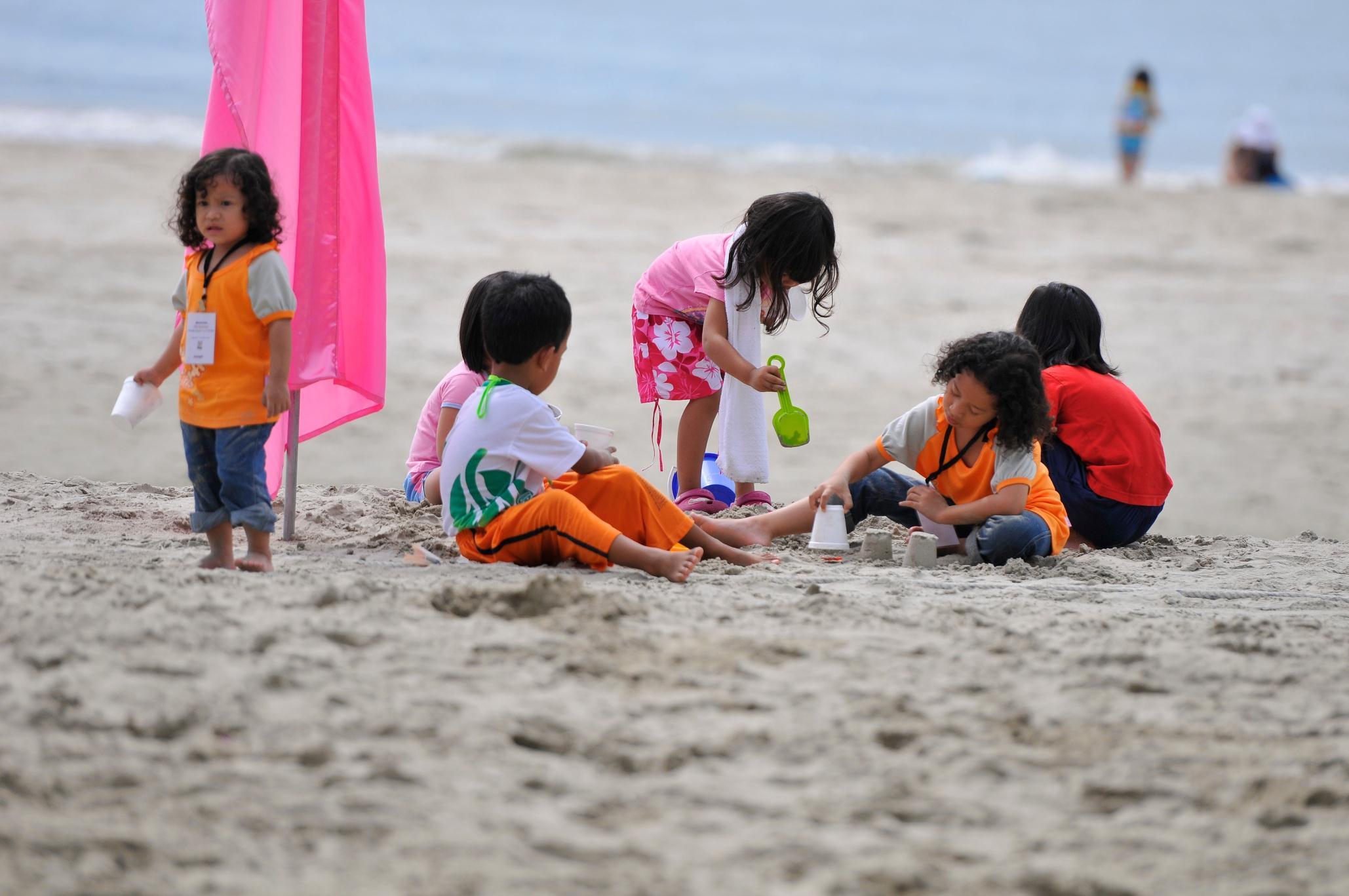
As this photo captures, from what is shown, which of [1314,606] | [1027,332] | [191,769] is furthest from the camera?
[1027,332]

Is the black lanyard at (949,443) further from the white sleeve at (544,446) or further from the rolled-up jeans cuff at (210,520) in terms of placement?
the rolled-up jeans cuff at (210,520)

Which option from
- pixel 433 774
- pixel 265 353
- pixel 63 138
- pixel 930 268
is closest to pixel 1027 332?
pixel 265 353

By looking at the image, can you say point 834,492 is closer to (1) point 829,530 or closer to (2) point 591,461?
(1) point 829,530

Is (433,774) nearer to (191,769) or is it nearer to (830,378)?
(191,769)

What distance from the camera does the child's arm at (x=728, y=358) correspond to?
4125 millimetres

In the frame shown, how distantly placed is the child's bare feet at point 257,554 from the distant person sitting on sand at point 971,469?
1.31 m

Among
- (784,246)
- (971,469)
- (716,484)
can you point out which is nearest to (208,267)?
(784,246)

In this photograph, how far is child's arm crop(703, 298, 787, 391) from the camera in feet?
13.5

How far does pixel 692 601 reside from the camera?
306 centimetres

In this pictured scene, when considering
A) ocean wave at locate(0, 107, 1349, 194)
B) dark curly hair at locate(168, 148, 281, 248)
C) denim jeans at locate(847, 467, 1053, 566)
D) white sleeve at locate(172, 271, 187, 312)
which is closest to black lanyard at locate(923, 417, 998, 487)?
denim jeans at locate(847, 467, 1053, 566)

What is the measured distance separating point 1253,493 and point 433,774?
18.4 feet

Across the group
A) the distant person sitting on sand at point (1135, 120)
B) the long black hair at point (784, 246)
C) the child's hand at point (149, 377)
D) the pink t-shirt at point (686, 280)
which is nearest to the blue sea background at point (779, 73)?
the distant person sitting on sand at point (1135, 120)

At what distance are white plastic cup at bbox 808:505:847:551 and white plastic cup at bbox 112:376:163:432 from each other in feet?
6.54

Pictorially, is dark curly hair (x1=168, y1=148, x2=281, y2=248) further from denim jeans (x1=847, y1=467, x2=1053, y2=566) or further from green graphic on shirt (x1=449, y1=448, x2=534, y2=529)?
denim jeans (x1=847, y1=467, x2=1053, y2=566)
